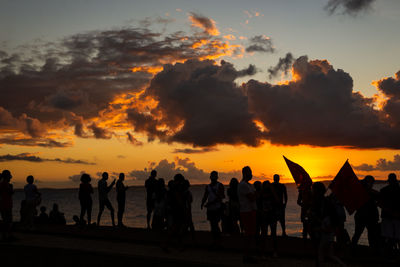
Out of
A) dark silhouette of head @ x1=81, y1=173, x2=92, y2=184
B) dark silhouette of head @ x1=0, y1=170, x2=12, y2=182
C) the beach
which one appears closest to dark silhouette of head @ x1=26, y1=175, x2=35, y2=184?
dark silhouette of head @ x1=81, y1=173, x2=92, y2=184

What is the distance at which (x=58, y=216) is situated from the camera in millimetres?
24047

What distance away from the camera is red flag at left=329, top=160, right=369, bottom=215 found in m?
12.1

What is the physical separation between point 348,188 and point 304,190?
160cm

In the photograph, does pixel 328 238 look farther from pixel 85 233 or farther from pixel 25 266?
pixel 85 233

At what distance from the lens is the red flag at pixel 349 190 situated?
39.5 feet

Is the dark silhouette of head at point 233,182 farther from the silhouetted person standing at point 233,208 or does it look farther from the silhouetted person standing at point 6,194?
the silhouetted person standing at point 6,194

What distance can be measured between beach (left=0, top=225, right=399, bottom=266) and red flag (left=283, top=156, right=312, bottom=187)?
6.33 ft

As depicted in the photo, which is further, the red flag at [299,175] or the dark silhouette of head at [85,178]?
the dark silhouette of head at [85,178]

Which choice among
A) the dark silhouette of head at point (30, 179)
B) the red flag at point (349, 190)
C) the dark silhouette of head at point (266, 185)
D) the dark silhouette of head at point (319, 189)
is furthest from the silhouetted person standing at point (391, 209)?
the dark silhouette of head at point (30, 179)

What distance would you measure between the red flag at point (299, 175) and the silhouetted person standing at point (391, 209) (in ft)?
6.53

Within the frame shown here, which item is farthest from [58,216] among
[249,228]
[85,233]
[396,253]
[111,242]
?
[396,253]

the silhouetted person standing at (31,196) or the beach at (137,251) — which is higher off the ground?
the silhouetted person standing at (31,196)

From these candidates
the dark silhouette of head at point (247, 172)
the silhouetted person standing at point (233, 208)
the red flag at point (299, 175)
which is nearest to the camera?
the dark silhouette of head at point (247, 172)

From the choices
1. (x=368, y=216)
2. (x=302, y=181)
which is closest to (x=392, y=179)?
(x=368, y=216)
